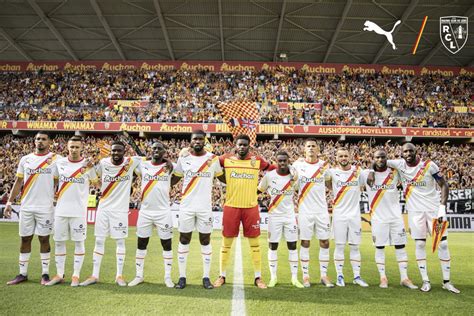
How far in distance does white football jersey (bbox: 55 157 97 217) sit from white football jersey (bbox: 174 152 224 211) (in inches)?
64.3

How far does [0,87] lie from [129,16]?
15.4 metres

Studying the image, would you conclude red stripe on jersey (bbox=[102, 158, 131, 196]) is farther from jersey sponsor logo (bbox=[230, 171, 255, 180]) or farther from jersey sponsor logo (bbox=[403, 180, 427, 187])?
jersey sponsor logo (bbox=[403, 180, 427, 187])

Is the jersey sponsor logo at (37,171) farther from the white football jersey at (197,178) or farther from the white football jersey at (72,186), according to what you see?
the white football jersey at (197,178)

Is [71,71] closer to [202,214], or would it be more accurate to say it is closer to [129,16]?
[129,16]

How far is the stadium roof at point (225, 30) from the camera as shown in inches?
1096

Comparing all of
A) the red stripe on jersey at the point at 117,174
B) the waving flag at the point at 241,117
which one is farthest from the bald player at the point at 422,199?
the red stripe on jersey at the point at 117,174

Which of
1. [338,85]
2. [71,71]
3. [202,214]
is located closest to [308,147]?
[202,214]

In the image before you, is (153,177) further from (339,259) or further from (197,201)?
(339,259)

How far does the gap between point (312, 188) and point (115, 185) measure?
11.8ft

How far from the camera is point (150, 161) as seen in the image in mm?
6645

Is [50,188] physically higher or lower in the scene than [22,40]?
lower

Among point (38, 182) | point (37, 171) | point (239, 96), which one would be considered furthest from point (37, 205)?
point (239, 96)

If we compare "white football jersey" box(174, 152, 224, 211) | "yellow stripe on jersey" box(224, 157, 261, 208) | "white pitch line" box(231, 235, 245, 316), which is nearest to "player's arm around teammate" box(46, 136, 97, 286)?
"white football jersey" box(174, 152, 224, 211)

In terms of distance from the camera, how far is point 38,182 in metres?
6.45
